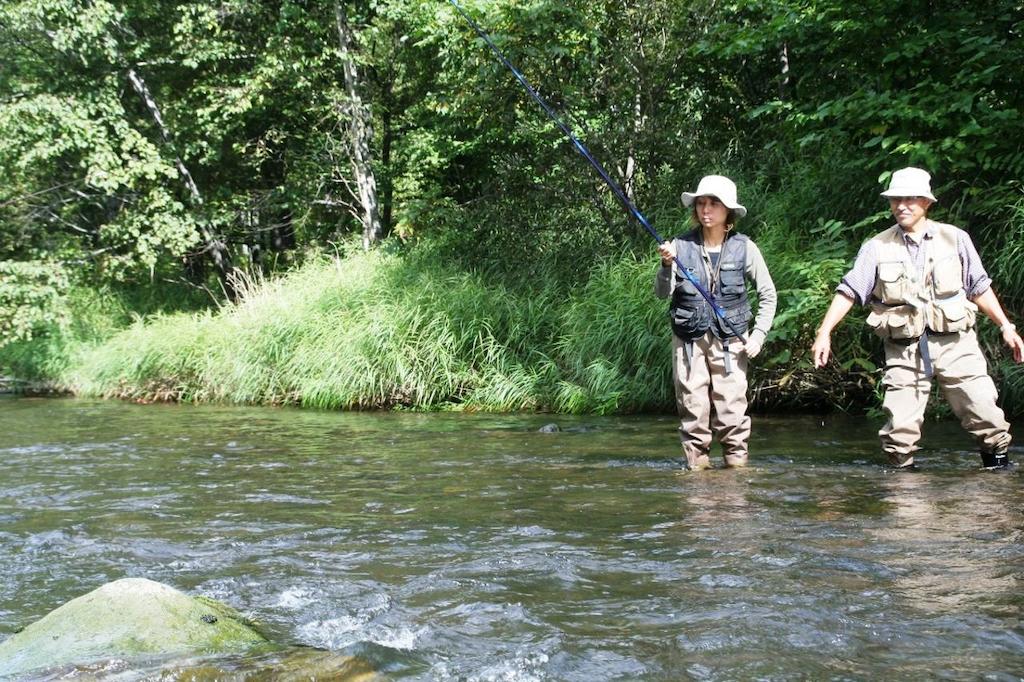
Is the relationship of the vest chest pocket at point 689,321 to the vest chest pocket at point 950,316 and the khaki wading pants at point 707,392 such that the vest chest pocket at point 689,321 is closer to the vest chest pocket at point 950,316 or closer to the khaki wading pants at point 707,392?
the khaki wading pants at point 707,392

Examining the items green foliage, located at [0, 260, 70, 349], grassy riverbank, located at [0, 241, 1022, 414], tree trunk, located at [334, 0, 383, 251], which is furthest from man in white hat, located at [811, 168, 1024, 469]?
green foliage, located at [0, 260, 70, 349]

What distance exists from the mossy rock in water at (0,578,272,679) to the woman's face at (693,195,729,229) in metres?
3.77

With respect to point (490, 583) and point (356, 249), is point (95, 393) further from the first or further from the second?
point (490, 583)

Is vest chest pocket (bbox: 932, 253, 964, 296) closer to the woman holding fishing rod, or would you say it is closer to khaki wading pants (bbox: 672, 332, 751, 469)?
the woman holding fishing rod

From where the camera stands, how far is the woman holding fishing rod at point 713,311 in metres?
6.25

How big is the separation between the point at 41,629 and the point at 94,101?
16.1 metres

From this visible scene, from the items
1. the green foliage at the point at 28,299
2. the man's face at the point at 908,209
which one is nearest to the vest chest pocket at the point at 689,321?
the man's face at the point at 908,209

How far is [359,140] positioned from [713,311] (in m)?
12.6

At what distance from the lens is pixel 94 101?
17609 millimetres

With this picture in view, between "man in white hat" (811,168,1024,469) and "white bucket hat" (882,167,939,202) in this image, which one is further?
"man in white hat" (811,168,1024,469)

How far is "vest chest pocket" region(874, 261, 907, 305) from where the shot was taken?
19.7 feet

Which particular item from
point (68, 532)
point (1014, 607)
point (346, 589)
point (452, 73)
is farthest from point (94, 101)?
point (1014, 607)

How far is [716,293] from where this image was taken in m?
6.29

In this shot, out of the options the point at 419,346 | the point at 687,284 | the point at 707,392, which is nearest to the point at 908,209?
the point at 687,284
